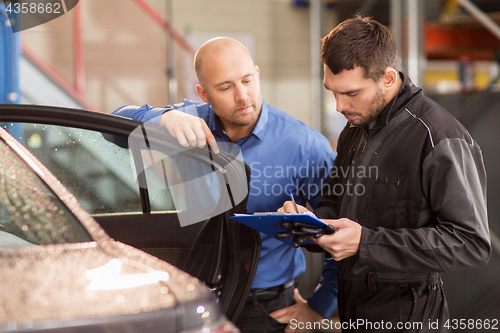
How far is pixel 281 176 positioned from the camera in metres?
1.51

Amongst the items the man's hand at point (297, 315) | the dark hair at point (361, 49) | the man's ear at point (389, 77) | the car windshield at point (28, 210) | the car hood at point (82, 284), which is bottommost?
the man's hand at point (297, 315)

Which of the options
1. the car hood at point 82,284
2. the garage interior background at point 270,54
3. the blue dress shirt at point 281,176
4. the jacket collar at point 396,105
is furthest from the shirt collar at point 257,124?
the garage interior background at point 270,54

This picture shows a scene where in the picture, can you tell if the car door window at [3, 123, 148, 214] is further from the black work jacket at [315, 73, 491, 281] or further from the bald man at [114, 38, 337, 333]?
the black work jacket at [315, 73, 491, 281]

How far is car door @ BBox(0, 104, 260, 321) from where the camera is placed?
1.15m

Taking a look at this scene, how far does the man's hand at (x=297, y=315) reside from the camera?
1516 mm

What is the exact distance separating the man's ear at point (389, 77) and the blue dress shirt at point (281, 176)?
0.37 metres

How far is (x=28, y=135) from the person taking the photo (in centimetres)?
109

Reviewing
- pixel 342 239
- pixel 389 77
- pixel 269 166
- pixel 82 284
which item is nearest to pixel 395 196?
pixel 342 239

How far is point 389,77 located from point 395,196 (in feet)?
1.12

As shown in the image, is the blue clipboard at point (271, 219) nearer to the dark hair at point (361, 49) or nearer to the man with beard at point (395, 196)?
the man with beard at point (395, 196)

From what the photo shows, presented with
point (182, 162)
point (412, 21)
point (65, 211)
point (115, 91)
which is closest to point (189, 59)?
point (115, 91)

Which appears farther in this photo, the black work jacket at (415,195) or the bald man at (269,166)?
the bald man at (269,166)

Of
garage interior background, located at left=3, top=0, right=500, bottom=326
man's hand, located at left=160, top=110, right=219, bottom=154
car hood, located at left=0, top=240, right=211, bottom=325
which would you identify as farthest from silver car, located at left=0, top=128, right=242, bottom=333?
garage interior background, located at left=3, top=0, right=500, bottom=326

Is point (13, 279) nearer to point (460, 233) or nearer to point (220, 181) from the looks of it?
point (220, 181)
